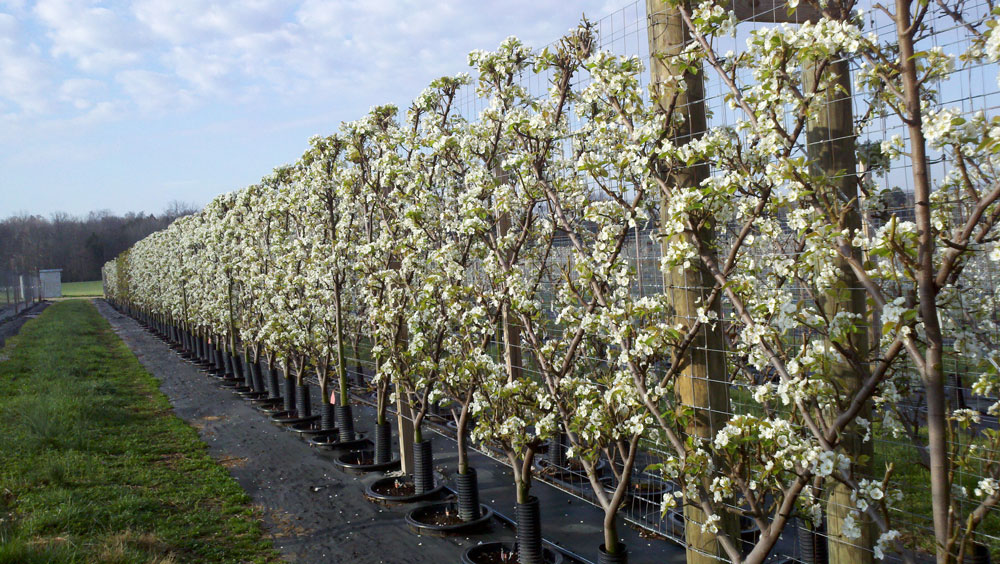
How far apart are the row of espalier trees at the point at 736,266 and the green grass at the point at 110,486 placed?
2.21 meters

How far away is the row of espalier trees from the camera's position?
2.23 metres

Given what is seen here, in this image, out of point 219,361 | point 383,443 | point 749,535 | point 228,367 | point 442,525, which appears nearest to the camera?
point 749,535

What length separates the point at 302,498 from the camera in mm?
6492

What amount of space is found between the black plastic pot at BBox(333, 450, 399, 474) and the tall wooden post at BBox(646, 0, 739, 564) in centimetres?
429

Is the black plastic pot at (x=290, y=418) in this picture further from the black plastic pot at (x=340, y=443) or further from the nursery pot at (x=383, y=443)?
the nursery pot at (x=383, y=443)

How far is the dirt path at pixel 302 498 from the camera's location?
524 centimetres

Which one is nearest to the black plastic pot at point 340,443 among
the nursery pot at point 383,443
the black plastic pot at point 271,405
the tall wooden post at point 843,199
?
the nursery pot at point 383,443

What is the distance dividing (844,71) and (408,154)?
4120 mm

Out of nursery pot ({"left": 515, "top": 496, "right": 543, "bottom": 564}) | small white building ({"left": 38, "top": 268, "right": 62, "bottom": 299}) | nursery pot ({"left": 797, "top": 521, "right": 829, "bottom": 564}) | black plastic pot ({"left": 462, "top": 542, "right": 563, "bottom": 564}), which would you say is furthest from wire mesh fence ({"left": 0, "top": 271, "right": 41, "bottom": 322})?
nursery pot ({"left": 797, "top": 521, "right": 829, "bottom": 564})

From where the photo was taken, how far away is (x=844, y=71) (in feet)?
9.06

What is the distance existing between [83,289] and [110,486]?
79237mm

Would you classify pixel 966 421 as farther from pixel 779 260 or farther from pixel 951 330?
pixel 779 260

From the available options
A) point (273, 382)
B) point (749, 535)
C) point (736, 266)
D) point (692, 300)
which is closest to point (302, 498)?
point (749, 535)

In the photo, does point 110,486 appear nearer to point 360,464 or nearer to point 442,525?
point 360,464
